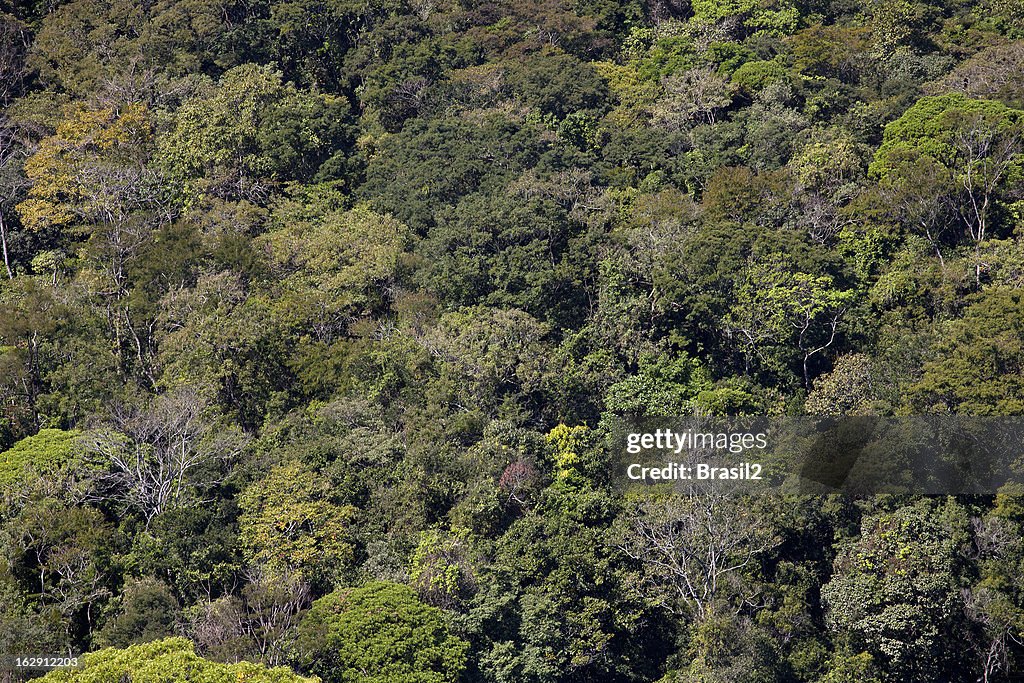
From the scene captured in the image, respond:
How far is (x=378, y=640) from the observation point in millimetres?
32844

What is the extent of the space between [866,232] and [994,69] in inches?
422

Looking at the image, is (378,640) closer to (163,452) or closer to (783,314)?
(163,452)

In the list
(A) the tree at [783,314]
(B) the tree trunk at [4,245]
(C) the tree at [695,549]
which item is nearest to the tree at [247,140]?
(B) the tree trunk at [4,245]

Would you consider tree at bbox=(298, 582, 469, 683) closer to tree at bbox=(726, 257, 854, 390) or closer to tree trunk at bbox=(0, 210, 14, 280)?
tree at bbox=(726, 257, 854, 390)

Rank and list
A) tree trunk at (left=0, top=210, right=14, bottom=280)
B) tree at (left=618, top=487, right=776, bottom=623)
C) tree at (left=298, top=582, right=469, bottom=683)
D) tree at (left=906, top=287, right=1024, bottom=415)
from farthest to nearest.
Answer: tree trunk at (left=0, top=210, right=14, bottom=280) < tree at (left=618, top=487, right=776, bottom=623) < tree at (left=906, top=287, right=1024, bottom=415) < tree at (left=298, top=582, right=469, bottom=683)

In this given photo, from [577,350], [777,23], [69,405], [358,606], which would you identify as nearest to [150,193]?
[69,405]

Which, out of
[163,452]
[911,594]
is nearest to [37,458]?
[163,452]

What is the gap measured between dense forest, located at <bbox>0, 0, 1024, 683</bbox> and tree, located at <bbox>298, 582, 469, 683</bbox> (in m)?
0.09

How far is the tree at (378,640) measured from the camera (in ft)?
107

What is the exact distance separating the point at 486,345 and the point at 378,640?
9695 millimetres

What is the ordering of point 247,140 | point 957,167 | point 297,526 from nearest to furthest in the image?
1. point 297,526
2. point 957,167
3. point 247,140

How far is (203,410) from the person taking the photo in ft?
128

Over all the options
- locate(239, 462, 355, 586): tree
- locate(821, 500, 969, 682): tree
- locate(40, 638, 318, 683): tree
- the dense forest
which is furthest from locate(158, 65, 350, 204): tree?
locate(821, 500, 969, 682): tree

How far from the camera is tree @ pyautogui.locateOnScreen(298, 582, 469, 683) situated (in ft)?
107
